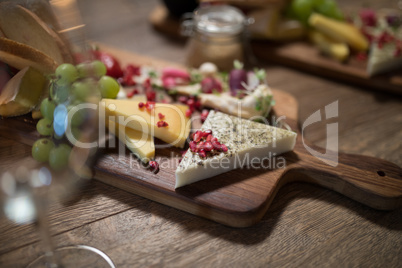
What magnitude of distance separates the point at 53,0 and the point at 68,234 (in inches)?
24.9

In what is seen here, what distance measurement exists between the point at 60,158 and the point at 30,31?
0.48 metres

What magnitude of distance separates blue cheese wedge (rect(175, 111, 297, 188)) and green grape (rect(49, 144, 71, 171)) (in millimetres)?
286

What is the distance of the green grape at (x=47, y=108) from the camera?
877 millimetres

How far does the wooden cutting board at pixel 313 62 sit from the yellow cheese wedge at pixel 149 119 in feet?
2.59

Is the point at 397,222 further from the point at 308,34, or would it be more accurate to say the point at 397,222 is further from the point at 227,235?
the point at 308,34

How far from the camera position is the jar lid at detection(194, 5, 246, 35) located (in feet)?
4.81

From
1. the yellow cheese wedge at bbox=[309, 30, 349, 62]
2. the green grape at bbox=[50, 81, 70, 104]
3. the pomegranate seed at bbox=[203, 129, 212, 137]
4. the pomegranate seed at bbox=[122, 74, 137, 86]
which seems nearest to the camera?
the green grape at bbox=[50, 81, 70, 104]

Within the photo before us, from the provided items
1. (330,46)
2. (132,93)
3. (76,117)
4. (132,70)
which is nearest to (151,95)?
(132,93)

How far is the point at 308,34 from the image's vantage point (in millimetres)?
1790

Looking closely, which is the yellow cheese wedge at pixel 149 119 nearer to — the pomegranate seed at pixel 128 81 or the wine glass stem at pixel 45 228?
the pomegranate seed at pixel 128 81

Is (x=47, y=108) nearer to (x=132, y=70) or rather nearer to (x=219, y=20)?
(x=132, y=70)

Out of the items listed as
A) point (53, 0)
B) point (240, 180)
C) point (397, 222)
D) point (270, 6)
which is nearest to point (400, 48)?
point (270, 6)

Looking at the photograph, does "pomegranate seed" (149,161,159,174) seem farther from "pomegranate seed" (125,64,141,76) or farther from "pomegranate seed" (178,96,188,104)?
"pomegranate seed" (125,64,141,76)

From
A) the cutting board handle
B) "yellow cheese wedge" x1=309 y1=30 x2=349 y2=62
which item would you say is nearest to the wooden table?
the cutting board handle
